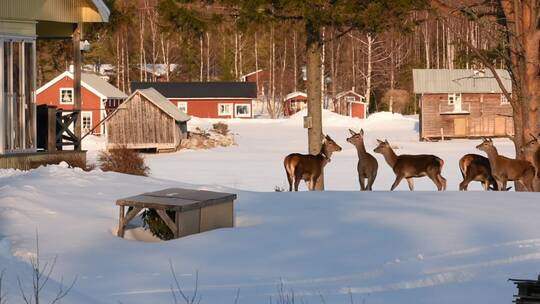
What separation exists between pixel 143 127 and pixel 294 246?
1521 inches

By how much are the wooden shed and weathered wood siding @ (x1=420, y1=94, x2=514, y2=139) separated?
18.4 meters

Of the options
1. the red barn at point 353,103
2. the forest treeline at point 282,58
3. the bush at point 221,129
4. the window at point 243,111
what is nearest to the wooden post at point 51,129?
the bush at point 221,129

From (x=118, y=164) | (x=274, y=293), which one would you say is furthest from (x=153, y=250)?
(x=118, y=164)

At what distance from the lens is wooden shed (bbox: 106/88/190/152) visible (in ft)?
162

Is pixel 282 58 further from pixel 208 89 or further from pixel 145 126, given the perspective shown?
pixel 145 126

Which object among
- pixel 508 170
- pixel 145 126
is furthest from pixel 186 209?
pixel 145 126

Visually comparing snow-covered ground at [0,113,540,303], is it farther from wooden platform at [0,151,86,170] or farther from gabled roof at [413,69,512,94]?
gabled roof at [413,69,512,94]

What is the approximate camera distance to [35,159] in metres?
20.7

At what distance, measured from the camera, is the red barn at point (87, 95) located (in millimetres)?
59062

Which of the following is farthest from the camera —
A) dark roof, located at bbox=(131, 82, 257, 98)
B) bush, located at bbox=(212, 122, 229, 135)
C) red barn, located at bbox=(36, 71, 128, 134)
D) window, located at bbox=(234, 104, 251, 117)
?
window, located at bbox=(234, 104, 251, 117)

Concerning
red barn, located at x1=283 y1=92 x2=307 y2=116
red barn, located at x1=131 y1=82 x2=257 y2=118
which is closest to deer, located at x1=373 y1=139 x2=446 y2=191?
red barn, located at x1=131 y1=82 x2=257 y2=118

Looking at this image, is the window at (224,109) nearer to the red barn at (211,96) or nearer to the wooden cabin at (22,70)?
the red barn at (211,96)

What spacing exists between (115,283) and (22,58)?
1170 cm

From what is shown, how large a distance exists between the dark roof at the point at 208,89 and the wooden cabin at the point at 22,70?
6105cm
